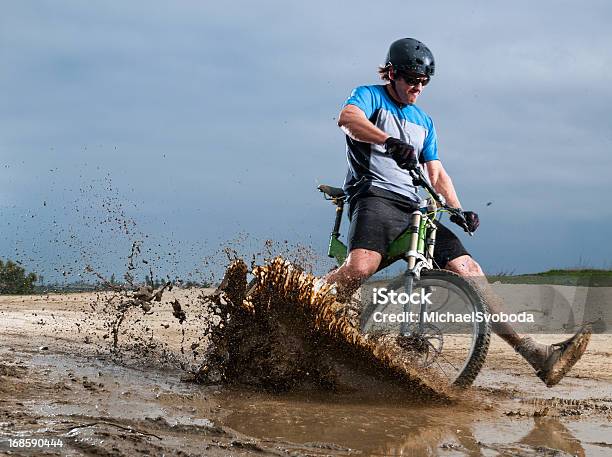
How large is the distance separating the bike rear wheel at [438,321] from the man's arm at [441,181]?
3.64ft

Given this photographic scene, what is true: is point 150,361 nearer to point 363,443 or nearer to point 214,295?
point 214,295

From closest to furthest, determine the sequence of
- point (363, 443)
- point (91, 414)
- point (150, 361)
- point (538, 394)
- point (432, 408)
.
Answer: point (363, 443)
point (91, 414)
point (432, 408)
point (538, 394)
point (150, 361)

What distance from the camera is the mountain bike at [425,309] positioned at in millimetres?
5176

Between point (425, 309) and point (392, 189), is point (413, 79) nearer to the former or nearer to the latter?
point (392, 189)

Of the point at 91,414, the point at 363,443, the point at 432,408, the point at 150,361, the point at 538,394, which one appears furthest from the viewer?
the point at 150,361

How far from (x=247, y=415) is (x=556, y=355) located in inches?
86.9

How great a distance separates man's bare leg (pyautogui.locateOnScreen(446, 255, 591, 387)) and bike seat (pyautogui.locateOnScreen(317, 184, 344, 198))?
100 centimetres

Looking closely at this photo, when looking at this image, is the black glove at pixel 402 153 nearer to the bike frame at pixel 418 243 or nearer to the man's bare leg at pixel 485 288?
the bike frame at pixel 418 243

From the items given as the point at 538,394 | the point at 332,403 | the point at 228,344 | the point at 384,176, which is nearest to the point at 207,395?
the point at 228,344

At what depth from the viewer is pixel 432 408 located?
16.4 feet

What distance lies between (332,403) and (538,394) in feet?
6.31

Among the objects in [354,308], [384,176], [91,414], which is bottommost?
[91,414]

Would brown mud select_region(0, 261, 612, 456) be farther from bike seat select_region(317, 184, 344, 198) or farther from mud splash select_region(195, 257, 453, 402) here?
bike seat select_region(317, 184, 344, 198)

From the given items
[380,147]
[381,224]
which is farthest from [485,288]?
[380,147]
